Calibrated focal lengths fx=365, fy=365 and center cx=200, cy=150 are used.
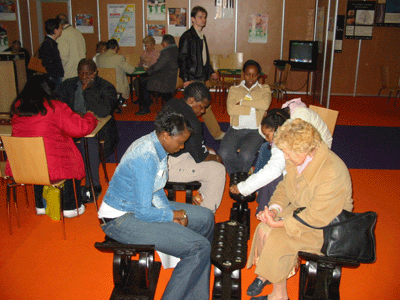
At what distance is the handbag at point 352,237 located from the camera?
1959mm

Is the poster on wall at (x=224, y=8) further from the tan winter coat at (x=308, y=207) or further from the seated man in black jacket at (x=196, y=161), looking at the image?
the tan winter coat at (x=308, y=207)

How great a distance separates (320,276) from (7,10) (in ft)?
32.6

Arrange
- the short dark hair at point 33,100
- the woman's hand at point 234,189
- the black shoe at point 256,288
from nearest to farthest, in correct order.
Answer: the black shoe at point 256,288, the woman's hand at point 234,189, the short dark hair at point 33,100

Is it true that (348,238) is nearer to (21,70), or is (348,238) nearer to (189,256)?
(189,256)

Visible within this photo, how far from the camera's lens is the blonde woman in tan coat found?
6.45 ft

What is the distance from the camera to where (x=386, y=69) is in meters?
8.20

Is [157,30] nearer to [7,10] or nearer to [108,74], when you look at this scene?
[7,10]

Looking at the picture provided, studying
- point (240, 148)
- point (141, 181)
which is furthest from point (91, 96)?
point (141, 181)

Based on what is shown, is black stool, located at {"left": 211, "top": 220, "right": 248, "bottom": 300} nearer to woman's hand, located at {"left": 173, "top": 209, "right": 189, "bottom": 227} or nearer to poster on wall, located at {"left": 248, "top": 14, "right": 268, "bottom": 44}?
woman's hand, located at {"left": 173, "top": 209, "right": 189, "bottom": 227}

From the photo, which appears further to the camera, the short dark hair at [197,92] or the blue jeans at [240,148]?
the blue jeans at [240,148]

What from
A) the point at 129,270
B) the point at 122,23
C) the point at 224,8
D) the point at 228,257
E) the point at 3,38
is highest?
the point at 224,8

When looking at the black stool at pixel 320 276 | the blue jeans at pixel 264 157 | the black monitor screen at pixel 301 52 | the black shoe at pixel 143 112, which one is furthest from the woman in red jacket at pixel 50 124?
the black monitor screen at pixel 301 52

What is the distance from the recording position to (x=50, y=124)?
3018 millimetres

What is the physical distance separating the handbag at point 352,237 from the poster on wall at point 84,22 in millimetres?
9250
